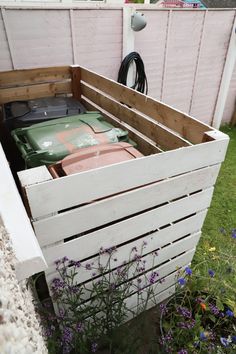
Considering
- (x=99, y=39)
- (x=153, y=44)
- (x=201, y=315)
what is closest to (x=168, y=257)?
(x=201, y=315)

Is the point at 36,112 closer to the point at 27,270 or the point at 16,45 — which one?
the point at 16,45

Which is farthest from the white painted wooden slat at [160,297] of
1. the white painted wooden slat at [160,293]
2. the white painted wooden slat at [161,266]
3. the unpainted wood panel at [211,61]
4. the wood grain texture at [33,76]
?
the unpainted wood panel at [211,61]

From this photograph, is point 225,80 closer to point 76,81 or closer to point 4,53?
point 76,81

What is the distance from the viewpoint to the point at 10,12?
2.57 metres

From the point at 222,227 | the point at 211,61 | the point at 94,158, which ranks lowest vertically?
the point at 222,227

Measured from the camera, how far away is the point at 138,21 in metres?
3.08

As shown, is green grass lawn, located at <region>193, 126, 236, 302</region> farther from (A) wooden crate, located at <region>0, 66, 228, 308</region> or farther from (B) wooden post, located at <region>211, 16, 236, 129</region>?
(B) wooden post, located at <region>211, 16, 236, 129</region>

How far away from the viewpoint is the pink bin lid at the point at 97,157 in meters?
1.31

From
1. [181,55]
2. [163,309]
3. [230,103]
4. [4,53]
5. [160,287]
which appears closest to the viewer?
[163,309]

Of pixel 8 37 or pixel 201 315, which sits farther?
pixel 8 37

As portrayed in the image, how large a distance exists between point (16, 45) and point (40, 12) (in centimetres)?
42

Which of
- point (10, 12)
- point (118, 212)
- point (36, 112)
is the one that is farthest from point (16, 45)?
point (118, 212)

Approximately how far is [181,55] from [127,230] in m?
3.58

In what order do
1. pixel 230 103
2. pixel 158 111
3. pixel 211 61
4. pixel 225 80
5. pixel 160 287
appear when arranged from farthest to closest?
pixel 230 103, pixel 225 80, pixel 211 61, pixel 160 287, pixel 158 111
